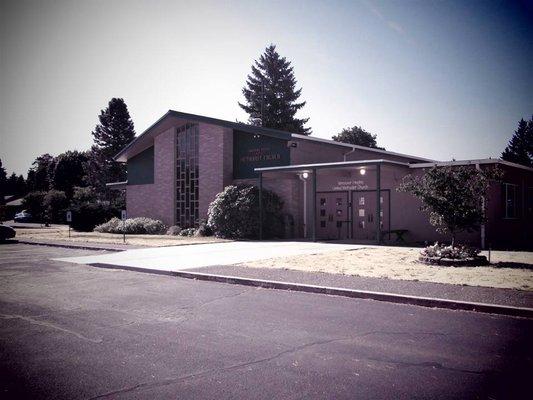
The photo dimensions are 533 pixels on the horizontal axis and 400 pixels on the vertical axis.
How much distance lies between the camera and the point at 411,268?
10062 mm

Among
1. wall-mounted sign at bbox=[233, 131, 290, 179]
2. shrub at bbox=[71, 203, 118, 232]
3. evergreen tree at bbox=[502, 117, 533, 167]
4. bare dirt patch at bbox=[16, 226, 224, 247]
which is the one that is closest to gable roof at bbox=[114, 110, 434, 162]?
wall-mounted sign at bbox=[233, 131, 290, 179]

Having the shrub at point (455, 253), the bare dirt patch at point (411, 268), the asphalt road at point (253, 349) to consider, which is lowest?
the asphalt road at point (253, 349)

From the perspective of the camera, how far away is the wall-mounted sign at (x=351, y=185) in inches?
832

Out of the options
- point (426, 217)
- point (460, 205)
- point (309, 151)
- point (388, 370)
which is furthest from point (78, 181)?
point (388, 370)

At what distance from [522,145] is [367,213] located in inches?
3165

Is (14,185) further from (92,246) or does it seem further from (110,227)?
(92,246)

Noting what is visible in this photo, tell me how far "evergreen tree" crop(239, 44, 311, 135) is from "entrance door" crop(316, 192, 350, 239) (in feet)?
102

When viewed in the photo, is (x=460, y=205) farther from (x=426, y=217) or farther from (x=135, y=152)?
(x=135, y=152)

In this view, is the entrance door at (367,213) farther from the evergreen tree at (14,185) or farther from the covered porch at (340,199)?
the evergreen tree at (14,185)

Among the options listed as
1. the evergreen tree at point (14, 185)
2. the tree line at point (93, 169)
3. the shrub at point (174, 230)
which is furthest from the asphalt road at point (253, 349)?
the evergreen tree at point (14, 185)

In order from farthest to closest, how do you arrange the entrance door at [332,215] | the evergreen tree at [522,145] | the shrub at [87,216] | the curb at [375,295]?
1. the evergreen tree at [522,145]
2. the shrub at [87,216]
3. the entrance door at [332,215]
4. the curb at [375,295]

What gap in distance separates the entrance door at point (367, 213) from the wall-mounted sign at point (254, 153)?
4.59 metres

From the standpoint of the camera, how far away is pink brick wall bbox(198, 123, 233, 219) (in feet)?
82.2

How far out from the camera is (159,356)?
430 cm
